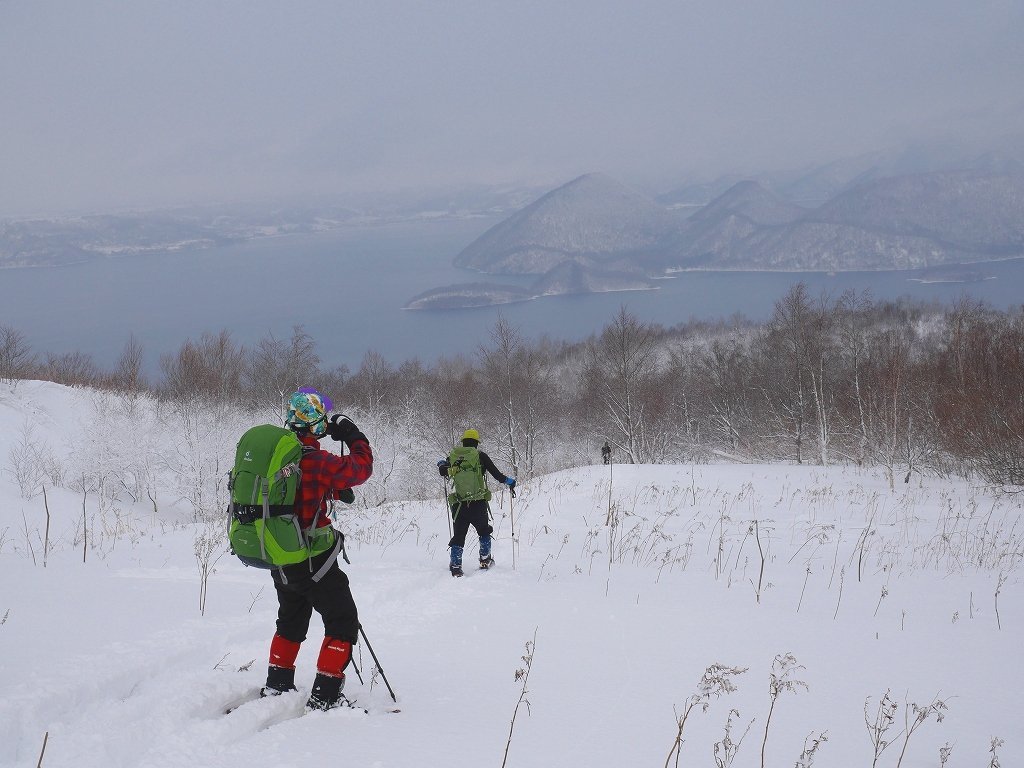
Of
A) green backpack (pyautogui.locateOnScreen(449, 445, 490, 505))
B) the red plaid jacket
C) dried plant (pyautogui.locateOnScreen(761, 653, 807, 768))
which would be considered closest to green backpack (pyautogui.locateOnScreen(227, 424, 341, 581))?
the red plaid jacket

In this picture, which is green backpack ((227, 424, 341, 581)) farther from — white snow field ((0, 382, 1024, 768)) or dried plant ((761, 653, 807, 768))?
dried plant ((761, 653, 807, 768))

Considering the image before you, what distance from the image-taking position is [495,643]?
4867 millimetres

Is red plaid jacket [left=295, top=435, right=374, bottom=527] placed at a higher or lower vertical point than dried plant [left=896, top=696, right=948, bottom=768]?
higher

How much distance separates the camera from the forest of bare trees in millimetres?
21750

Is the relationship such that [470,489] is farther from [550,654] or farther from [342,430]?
[342,430]

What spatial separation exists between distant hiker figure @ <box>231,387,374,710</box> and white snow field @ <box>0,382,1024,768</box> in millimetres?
252

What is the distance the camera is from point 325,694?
357 centimetres

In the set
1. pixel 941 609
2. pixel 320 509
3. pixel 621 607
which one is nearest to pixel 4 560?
pixel 320 509

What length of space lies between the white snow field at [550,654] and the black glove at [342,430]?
1562 mm

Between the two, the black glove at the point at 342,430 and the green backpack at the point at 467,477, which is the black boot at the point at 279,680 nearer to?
the black glove at the point at 342,430

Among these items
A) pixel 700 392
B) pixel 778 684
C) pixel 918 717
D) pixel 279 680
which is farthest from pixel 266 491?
pixel 700 392

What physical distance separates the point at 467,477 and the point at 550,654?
3352 millimetres

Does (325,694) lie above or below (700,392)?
above

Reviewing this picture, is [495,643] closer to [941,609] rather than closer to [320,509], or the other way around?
[320,509]
